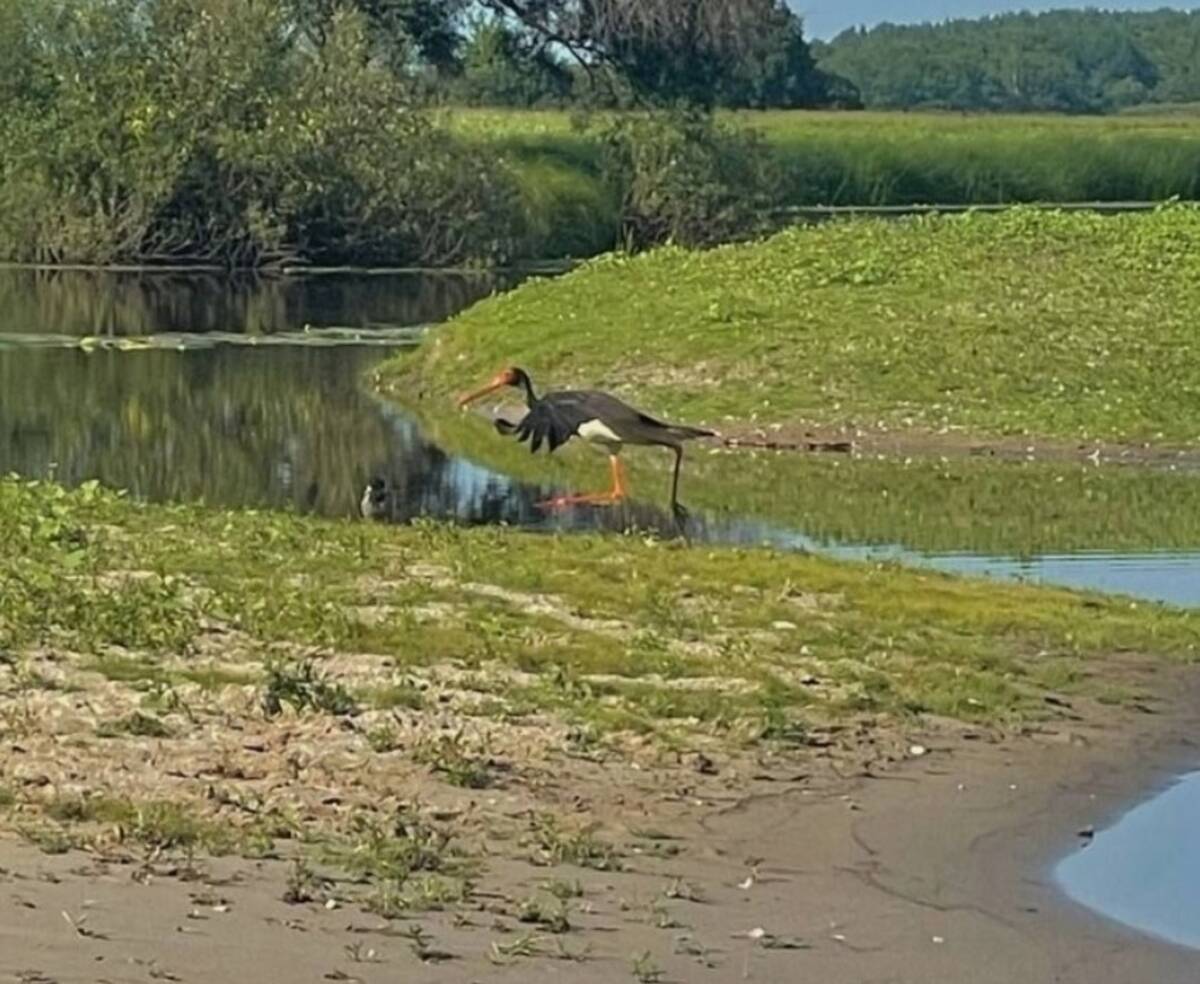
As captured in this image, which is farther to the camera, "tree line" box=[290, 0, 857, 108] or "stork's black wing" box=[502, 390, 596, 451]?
"tree line" box=[290, 0, 857, 108]

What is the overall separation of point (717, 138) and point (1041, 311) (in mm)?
31603

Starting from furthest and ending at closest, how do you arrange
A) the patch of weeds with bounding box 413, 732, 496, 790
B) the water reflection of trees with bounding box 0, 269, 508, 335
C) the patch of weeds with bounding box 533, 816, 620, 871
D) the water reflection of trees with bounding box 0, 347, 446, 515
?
the water reflection of trees with bounding box 0, 269, 508, 335
the water reflection of trees with bounding box 0, 347, 446, 515
the patch of weeds with bounding box 413, 732, 496, 790
the patch of weeds with bounding box 533, 816, 620, 871

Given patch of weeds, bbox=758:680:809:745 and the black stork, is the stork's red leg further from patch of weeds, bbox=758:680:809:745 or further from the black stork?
patch of weeds, bbox=758:680:809:745

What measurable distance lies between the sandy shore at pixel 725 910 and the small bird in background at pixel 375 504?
9.13 metres

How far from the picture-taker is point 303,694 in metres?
10.7

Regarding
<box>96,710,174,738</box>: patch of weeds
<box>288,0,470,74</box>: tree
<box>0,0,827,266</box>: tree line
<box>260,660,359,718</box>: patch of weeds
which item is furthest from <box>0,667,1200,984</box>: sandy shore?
<box>288,0,470,74</box>: tree

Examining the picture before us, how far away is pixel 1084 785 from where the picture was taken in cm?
1108

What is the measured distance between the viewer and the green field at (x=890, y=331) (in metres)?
26.5

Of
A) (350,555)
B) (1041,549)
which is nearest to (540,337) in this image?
(1041,549)

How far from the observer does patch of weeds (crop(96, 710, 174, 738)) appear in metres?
10.0

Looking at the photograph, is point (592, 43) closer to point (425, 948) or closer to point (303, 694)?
point (303, 694)

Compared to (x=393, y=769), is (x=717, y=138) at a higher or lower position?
higher

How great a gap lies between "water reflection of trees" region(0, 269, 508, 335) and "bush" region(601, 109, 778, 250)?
754cm

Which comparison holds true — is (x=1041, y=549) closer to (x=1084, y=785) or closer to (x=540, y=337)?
(x=1084, y=785)
